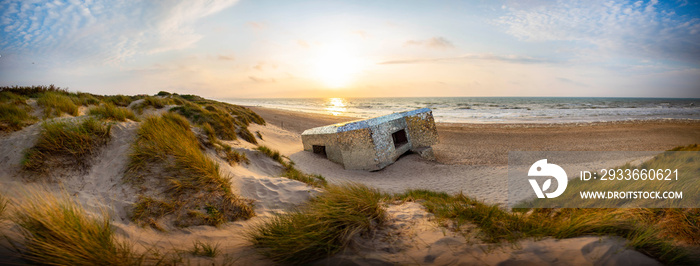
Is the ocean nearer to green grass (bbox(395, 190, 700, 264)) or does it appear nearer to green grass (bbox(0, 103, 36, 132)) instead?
green grass (bbox(395, 190, 700, 264))

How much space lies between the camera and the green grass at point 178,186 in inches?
145

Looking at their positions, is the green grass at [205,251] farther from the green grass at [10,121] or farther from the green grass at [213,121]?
the green grass at [213,121]

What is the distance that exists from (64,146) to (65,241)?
279cm

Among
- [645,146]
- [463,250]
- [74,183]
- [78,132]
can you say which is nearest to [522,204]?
[463,250]

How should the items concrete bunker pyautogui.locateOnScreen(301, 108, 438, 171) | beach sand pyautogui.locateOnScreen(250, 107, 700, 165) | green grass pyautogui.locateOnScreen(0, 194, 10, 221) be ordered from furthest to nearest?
beach sand pyautogui.locateOnScreen(250, 107, 700, 165)
concrete bunker pyautogui.locateOnScreen(301, 108, 438, 171)
green grass pyautogui.locateOnScreen(0, 194, 10, 221)

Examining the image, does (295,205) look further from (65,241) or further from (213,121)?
(213,121)

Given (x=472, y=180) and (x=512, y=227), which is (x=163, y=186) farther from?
(x=472, y=180)

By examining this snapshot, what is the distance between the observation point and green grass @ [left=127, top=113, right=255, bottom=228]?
145 inches

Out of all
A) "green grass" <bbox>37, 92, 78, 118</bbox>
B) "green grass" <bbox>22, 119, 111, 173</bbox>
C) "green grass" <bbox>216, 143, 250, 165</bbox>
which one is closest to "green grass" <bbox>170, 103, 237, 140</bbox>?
"green grass" <bbox>216, 143, 250, 165</bbox>

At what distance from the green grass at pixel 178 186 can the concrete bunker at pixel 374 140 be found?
4509 millimetres

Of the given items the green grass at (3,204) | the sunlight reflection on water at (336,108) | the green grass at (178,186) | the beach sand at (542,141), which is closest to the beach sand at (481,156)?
the beach sand at (542,141)

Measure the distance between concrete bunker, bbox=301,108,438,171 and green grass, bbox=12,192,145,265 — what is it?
6.36 meters

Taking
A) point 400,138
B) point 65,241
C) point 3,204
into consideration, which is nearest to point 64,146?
point 3,204

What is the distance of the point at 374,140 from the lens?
27.9 feet
